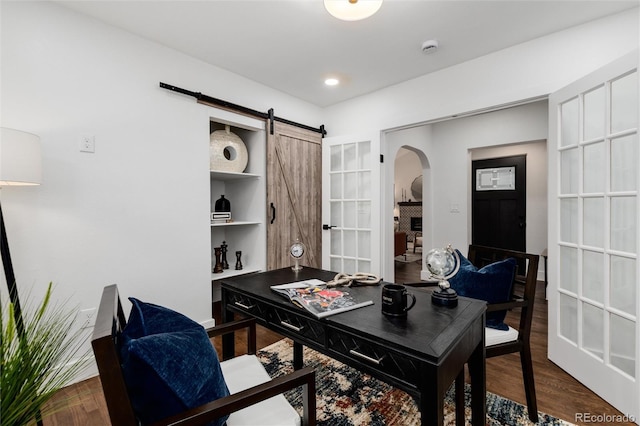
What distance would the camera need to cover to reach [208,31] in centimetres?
235

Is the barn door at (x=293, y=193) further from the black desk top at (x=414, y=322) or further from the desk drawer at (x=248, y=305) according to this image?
the black desk top at (x=414, y=322)

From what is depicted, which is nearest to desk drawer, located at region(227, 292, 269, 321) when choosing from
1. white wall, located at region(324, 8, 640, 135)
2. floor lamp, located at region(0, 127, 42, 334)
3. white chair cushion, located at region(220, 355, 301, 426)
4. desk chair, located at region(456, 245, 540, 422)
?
white chair cushion, located at region(220, 355, 301, 426)

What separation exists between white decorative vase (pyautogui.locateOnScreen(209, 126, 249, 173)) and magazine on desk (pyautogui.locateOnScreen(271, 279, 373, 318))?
72.6 inches

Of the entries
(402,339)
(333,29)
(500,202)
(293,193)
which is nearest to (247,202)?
(293,193)

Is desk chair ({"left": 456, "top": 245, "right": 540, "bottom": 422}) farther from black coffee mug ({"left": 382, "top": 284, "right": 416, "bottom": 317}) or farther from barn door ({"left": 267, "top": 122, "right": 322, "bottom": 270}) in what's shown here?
barn door ({"left": 267, "top": 122, "right": 322, "bottom": 270})

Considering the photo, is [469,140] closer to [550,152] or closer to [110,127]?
[550,152]

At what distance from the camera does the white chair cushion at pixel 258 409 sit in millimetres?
995

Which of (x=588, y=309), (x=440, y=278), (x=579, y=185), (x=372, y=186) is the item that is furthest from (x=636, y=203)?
(x=372, y=186)

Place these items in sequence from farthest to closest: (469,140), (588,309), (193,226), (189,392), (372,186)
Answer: (469,140), (372,186), (193,226), (588,309), (189,392)

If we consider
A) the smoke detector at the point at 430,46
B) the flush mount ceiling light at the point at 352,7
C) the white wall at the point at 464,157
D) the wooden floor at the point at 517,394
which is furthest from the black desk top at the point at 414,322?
the white wall at the point at 464,157

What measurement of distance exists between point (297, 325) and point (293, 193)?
239 cm

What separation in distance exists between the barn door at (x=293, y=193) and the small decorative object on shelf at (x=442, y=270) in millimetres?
2201

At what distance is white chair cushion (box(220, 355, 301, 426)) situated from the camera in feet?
3.26

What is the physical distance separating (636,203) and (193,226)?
10.2 ft
